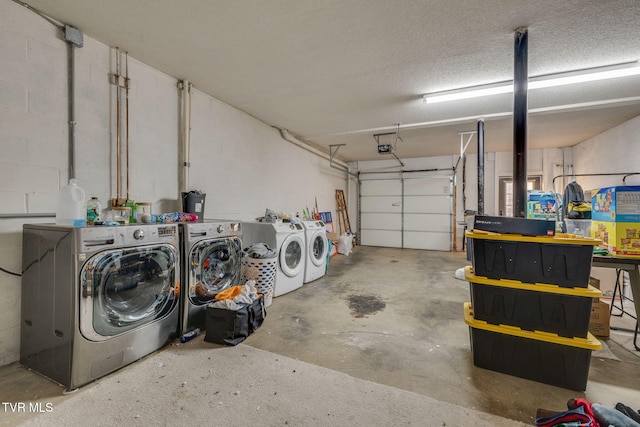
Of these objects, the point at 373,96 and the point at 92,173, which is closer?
the point at 92,173

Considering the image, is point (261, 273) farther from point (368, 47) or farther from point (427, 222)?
point (427, 222)

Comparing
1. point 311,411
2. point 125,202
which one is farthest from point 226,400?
point 125,202

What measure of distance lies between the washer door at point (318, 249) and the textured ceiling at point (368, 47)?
75.6 inches

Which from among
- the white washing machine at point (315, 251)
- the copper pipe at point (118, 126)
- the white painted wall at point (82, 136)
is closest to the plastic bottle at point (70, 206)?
the white painted wall at point (82, 136)

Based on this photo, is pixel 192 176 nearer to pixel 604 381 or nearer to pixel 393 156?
pixel 604 381

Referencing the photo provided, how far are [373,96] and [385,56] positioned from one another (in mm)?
892

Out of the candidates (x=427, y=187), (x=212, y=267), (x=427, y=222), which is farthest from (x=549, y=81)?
(x=427, y=222)

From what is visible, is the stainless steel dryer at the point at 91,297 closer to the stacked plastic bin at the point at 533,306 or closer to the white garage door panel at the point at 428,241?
the stacked plastic bin at the point at 533,306

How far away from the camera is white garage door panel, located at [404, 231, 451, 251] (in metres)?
6.82

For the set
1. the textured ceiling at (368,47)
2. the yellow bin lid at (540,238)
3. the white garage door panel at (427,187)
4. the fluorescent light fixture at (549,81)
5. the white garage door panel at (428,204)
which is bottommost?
the yellow bin lid at (540,238)

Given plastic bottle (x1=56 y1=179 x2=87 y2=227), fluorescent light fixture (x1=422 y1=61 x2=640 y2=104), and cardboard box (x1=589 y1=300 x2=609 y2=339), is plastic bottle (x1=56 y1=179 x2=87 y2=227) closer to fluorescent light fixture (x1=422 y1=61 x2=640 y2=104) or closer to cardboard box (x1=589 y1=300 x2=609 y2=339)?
fluorescent light fixture (x1=422 y1=61 x2=640 y2=104)

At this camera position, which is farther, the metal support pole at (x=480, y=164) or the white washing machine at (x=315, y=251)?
the metal support pole at (x=480, y=164)

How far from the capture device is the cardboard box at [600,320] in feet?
7.03

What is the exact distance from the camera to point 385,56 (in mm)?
2428
